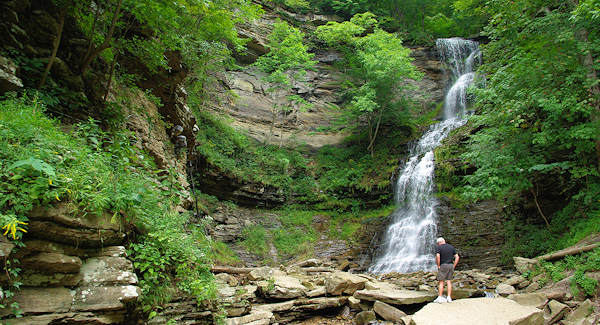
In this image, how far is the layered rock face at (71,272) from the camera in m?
2.64

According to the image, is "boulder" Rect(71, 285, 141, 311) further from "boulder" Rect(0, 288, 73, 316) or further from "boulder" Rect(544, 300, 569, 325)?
"boulder" Rect(544, 300, 569, 325)

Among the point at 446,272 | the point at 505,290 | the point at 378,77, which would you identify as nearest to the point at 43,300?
the point at 446,272

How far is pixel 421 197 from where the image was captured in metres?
14.9

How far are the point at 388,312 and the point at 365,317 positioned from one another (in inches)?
20.0

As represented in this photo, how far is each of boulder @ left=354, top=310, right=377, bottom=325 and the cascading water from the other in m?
5.95

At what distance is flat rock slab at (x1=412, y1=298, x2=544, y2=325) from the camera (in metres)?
4.64

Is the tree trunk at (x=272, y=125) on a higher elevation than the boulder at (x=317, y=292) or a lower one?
higher

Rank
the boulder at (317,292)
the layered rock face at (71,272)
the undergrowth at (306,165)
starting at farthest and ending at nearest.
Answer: the undergrowth at (306,165)
the boulder at (317,292)
the layered rock face at (71,272)

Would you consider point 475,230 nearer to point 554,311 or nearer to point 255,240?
point 554,311

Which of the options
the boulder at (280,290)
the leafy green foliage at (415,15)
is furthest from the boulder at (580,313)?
the leafy green foliage at (415,15)

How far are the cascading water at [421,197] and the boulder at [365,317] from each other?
5.95 metres

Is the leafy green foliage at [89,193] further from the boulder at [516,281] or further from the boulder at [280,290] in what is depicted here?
the boulder at [516,281]

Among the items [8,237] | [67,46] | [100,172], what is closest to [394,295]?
[100,172]

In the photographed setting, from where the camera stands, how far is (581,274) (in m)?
5.90
